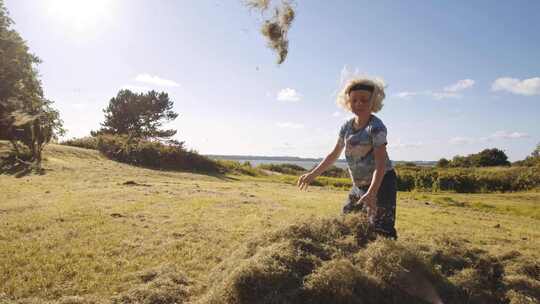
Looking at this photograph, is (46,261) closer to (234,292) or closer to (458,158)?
(234,292)

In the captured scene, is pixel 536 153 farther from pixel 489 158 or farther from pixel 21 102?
pixel 21 102

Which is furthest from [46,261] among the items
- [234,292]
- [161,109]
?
[161,109]

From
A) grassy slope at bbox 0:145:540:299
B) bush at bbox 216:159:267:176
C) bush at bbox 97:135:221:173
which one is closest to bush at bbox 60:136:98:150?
bush at bbox 97:135:221:173

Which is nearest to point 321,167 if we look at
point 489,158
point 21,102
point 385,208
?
point 385,208

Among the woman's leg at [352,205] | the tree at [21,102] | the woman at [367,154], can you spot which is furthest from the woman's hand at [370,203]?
the tree at [21,102]

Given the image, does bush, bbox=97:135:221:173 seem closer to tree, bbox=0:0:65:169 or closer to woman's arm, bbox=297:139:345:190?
tree, bbox=0:0:65:169

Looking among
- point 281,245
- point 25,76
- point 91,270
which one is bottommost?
point 91,270

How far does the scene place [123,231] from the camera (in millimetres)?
4754

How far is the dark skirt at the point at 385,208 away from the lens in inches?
139

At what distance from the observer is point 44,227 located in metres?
4.70

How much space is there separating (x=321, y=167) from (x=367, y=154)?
645mm

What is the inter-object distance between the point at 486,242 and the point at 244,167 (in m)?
19.0

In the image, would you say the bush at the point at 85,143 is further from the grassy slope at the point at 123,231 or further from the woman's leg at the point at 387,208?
the woman's leg at the point at 387,208

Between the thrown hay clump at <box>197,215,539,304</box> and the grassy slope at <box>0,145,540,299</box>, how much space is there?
0.51 meters
